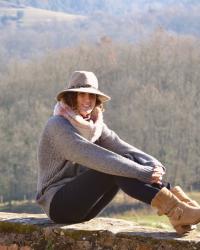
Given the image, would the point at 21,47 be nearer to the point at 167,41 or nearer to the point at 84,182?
the point at 167,41

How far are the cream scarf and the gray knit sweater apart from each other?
48mm

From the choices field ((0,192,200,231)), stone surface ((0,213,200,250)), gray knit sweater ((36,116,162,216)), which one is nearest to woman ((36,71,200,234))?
gray knit sweater ((36,116,162,216))

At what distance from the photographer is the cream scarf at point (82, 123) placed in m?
4.78

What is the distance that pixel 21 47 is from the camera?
181 meters

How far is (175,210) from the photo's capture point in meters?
4.48

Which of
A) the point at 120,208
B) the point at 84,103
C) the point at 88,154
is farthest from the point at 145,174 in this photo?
the point at 120,208

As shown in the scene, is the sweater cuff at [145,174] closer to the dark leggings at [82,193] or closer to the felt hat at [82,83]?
the dark leggings at [82,193]

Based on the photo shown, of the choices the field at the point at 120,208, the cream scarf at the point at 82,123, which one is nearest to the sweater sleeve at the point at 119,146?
the cream scarf at the point at 82,123

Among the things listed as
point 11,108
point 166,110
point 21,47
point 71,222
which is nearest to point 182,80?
point 166,110

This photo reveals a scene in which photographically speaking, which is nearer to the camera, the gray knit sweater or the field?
the gray knit sweater

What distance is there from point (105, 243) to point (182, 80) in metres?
58.6

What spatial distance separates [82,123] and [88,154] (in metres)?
0.28

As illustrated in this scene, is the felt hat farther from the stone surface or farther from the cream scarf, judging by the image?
the stone surface

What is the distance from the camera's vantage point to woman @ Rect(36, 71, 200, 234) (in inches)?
177
